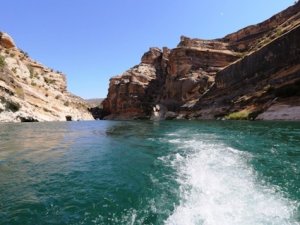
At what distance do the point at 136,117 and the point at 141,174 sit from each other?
116 meters

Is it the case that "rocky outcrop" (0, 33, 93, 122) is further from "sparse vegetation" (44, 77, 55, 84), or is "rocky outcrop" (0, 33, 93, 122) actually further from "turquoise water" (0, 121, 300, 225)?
"turquoise water" (0, 121, 300, 225)

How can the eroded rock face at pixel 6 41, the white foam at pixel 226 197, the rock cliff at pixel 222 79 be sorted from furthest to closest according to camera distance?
the eroded rock face at pixel 6 41 < the rock cliff at pixel 222 79 < the white foam at pixel 226 197

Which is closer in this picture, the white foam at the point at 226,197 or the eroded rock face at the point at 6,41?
the white foam at the point at 226,197

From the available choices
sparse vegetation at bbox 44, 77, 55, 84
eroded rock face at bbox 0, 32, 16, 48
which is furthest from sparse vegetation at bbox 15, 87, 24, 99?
sparse vegetation at bbox 44, 77, 55, 84

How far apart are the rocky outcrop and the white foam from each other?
204ft

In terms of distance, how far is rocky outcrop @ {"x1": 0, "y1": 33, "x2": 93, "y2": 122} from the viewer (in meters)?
69.5

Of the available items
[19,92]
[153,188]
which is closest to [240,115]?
[153,188]

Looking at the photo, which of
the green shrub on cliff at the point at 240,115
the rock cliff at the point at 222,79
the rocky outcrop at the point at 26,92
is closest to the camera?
the green shrub on cliff at the point at 240,115

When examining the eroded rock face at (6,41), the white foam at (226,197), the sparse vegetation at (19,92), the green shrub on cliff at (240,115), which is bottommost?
the white foam at (226,197)

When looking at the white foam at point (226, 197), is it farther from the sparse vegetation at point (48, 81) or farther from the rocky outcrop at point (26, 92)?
the sparse vegetation at point (48, 81)

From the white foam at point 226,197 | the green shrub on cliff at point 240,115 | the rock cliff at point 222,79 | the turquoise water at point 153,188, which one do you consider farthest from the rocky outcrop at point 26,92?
the white foam at point 226,197

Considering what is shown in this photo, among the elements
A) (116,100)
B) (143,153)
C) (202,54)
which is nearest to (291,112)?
(143,153)

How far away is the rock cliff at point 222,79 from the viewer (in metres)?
60.6

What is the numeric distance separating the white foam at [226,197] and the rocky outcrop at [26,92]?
204 feet
